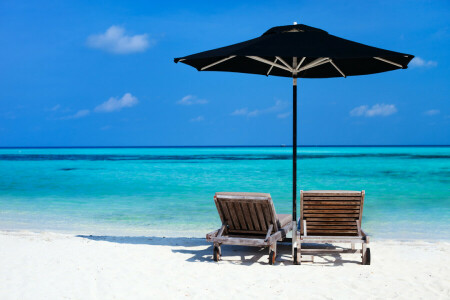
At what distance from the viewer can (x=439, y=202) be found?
42.5 feet

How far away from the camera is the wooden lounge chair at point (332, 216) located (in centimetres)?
499

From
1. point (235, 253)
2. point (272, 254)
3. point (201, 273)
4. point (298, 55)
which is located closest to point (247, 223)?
point (272, 254)

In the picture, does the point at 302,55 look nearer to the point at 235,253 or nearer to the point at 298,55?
the point at 298,55

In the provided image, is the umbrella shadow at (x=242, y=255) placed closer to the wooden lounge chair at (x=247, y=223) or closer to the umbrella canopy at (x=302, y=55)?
the wooden lounge chair at (x=247, y=223)

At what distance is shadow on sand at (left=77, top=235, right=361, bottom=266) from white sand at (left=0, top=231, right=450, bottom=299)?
1 cm

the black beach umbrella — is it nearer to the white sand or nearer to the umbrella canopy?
the umbrella canopy

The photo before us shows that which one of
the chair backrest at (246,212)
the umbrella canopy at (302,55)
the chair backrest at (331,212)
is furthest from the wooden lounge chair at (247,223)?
the umbrella canopy at (302,55)

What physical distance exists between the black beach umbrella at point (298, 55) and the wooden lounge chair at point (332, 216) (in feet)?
1.05

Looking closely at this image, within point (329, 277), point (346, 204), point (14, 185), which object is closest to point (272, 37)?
Answer: point (346, 204)

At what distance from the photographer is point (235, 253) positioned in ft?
18.4

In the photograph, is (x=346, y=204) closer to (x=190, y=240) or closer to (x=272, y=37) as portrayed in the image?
(x=272, y=37)

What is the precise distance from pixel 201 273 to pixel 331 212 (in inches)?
63.8

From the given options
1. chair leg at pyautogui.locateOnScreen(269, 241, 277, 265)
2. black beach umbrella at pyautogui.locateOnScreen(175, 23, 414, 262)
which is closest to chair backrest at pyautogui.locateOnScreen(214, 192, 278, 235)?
chair leg at pyautogui.locateOnScreen(269, 241, 277, 265)

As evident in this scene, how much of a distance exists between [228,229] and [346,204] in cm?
139
